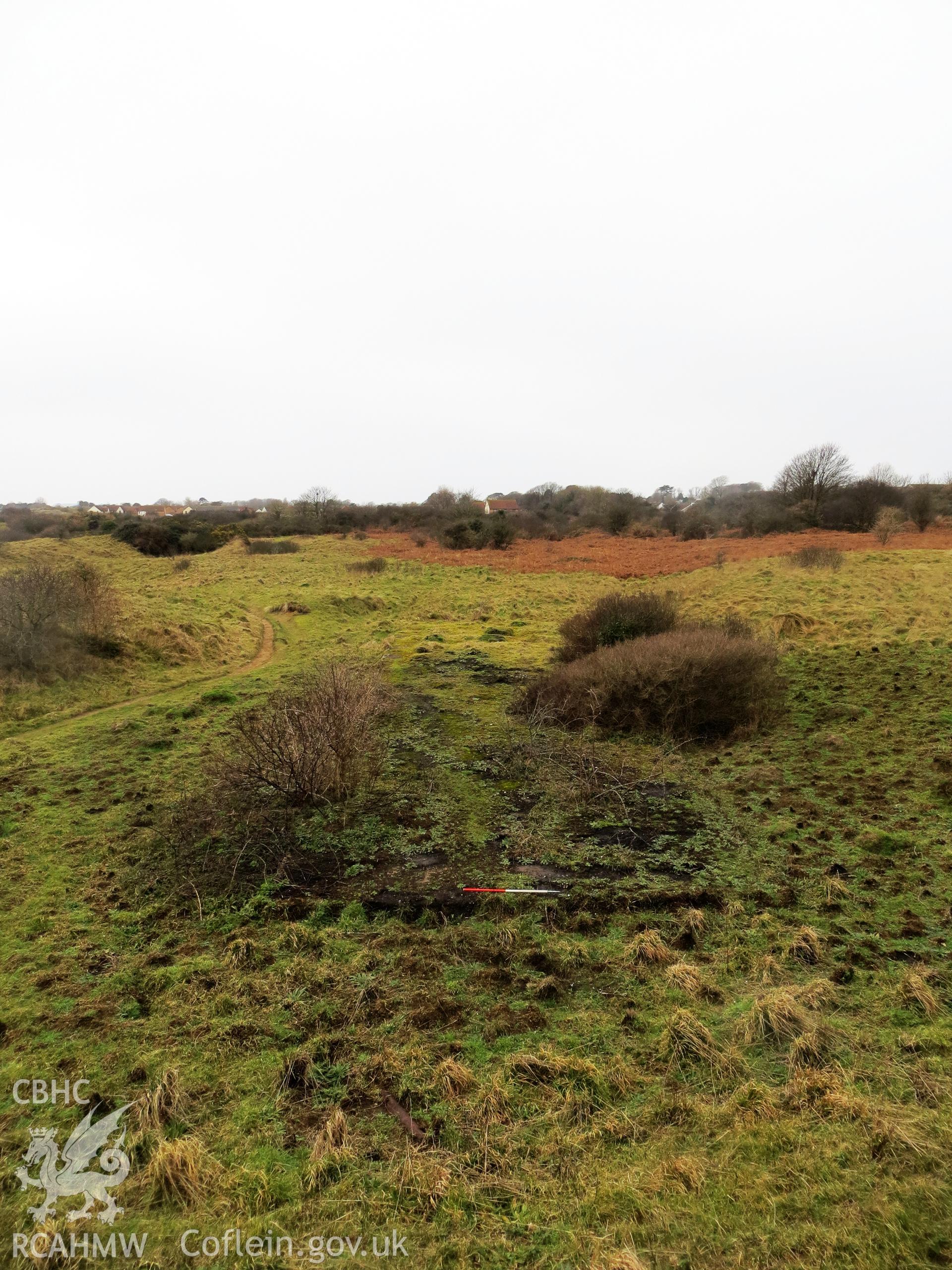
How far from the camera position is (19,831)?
22.5 ft

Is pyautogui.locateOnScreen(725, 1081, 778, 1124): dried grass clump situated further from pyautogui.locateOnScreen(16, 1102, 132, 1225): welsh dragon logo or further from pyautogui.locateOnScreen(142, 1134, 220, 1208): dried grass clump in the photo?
pyautogui.locateOnScreen(16, 1102, 132, 1225): welsh dragon logo

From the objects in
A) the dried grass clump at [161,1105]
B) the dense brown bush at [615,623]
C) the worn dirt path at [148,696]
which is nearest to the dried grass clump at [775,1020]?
the dried grass clump at [161,1105]

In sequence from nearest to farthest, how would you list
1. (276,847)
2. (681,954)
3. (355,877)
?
(681,954), (355,877), (276,847)

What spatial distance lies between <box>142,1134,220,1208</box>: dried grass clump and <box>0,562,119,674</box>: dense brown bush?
36.9 ft

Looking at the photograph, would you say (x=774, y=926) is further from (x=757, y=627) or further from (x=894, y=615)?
(x=894, y=615)

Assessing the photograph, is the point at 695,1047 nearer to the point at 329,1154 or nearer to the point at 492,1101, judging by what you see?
the point at 492,1101

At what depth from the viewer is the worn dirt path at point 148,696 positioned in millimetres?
10453

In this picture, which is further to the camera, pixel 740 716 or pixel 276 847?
pixel 740 716

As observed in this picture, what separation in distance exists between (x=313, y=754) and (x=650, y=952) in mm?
4228

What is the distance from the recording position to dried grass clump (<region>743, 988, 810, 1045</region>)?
3639 millimetres

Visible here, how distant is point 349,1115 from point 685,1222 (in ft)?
5.55

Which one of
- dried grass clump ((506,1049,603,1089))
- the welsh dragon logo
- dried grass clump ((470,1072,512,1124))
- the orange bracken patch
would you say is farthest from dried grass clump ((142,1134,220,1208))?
Result: the orange bracken patch

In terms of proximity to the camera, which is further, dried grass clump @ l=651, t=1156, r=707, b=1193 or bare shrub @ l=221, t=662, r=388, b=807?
bare shrub @ l=221, t=662, r=388, b=807

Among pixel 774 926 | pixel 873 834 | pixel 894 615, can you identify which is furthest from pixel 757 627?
pixel 774 926
